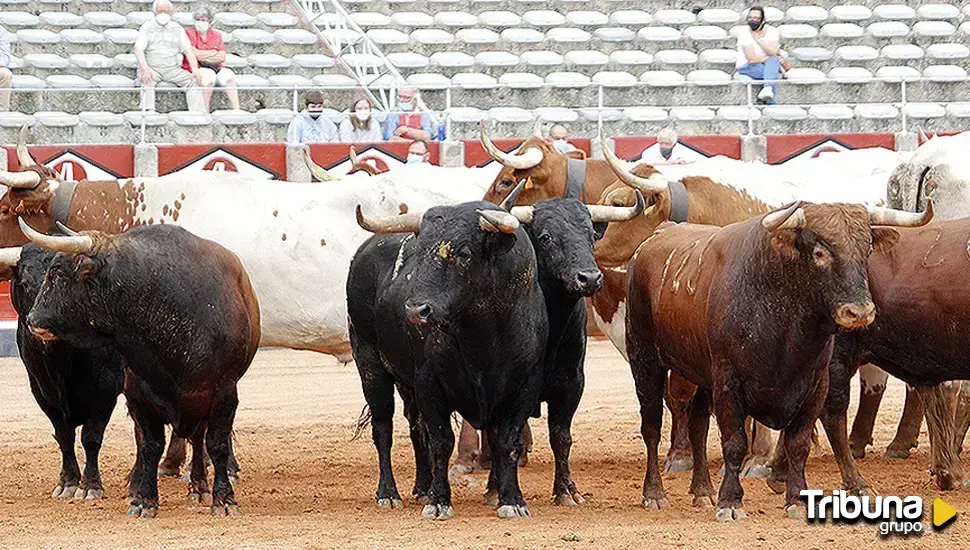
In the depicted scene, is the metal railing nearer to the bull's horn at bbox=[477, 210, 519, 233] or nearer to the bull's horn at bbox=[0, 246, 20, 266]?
the bull's horn at bbox=[0, 246, 20, 266]

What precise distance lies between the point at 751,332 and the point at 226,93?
12.5m

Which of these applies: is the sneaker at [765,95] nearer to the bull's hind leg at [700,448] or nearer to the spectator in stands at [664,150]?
the spectator in stands at [664,150]

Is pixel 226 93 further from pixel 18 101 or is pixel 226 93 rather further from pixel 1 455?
pixel 1 455

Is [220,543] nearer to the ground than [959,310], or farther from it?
nearer to the ground

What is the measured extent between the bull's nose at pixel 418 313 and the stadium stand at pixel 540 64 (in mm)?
10089

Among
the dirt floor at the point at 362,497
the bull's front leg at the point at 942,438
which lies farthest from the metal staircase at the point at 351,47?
the bull's front leg at the point at 942,438

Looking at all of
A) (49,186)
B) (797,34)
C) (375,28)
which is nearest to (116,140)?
(375,28)

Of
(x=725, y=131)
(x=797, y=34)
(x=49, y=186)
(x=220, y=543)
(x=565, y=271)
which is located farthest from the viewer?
(x=797, y=34)

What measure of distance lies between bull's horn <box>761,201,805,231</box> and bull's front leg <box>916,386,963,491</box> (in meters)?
1.83

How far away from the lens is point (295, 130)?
1719 cm

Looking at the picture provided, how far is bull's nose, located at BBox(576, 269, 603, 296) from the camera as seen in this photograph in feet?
25.4

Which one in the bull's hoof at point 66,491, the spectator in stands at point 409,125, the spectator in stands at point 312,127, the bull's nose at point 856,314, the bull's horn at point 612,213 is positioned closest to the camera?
the bull's nose at point 856,314

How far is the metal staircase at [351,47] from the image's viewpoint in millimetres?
19141

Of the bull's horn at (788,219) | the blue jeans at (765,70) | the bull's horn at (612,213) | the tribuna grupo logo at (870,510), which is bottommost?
the tribuna grupo logo at (870,510)
